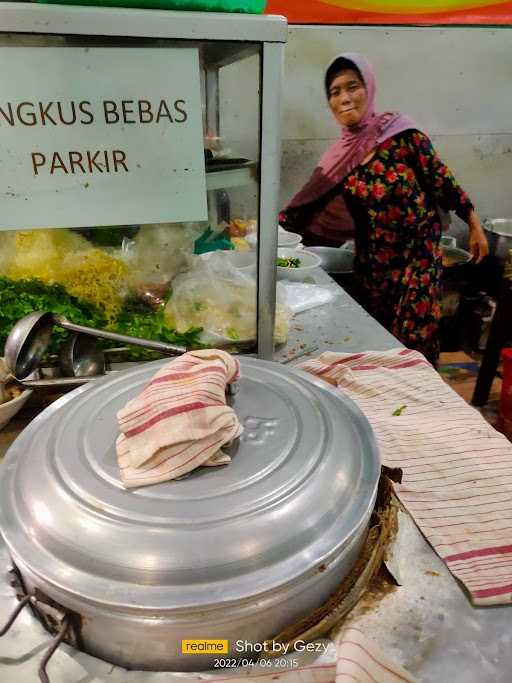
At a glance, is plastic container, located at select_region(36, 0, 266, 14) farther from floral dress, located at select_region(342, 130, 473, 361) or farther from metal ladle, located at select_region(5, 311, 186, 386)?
floral dress, located at select_region(342, 130, 473, 361)

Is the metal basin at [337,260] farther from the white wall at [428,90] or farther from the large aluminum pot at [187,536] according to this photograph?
the large aluminum pot at [187,536]

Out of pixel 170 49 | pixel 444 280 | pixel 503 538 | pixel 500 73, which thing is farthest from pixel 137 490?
pixel 500 73

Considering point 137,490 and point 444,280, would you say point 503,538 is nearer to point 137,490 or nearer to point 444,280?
point 137,490

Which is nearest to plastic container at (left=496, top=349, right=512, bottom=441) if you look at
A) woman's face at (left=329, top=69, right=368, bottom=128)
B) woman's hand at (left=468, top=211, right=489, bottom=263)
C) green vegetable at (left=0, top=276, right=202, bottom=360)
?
woman's hand at (left=468, top=211, right=489, bottom=263)

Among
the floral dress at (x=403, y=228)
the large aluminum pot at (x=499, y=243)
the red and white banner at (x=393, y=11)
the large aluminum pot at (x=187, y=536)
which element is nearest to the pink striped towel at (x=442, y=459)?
the large aluminum pot at (x=187, y=536)

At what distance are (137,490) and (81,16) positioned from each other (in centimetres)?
87

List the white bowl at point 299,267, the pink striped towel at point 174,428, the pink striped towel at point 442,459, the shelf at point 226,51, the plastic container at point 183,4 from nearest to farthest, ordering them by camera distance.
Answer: the pink striped towel at point 174,428
the pink striped towel at point 442,459
the plastic container at point 183,4
the shelf at point 226,51
the white bowl at point 299,267

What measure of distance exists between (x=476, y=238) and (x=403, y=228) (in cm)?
53

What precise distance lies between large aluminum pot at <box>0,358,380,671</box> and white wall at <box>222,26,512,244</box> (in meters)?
3.68

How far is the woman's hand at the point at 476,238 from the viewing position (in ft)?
10.00

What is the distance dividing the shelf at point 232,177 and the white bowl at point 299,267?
88 cm

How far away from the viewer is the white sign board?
37.5 inches

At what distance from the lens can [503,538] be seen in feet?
2.83

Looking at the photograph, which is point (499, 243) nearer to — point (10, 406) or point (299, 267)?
point (299, 267)
